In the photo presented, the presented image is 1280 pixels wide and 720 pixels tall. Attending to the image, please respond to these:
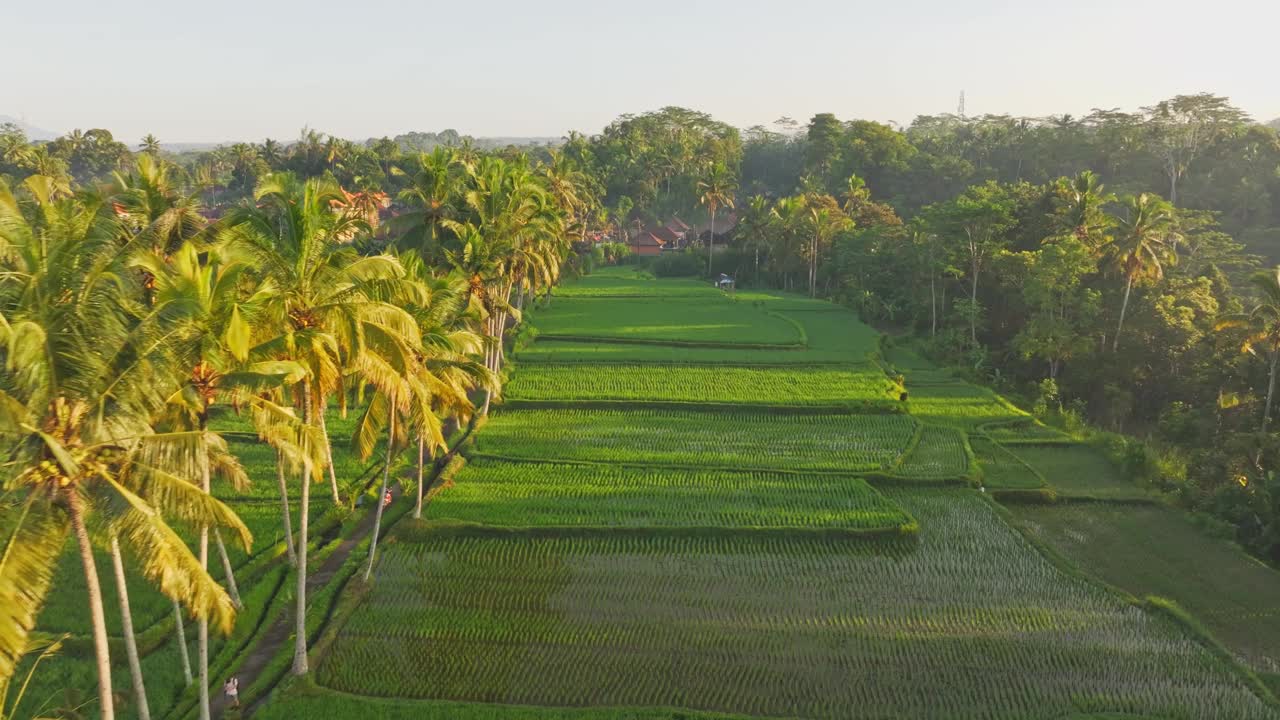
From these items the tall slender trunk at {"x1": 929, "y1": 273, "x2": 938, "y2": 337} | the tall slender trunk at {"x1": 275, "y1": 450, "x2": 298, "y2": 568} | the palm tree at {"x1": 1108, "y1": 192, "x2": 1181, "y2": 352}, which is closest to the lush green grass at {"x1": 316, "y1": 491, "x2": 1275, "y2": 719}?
the tall slender trunk at {"x1": 275, "y1": 450, "x2": 298, "y2": 568}

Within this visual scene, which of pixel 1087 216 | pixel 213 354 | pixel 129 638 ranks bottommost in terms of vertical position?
pixel 129 638

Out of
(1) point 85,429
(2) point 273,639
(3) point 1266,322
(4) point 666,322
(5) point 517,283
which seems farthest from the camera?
(4) point 666,322

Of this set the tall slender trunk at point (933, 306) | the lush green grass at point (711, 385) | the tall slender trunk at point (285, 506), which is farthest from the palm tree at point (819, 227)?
the tall slender trunk at point (285, 506)

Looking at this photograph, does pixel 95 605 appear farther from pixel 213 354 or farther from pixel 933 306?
pixel 933 306

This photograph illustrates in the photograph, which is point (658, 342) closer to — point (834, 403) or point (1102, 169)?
point (834, 403)

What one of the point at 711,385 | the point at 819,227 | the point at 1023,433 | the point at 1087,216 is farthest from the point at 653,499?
the point at 819,227

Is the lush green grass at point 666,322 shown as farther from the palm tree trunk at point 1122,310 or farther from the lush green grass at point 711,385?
the palm tree trunk at point 1122,310

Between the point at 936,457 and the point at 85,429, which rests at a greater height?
the point at 85,429
